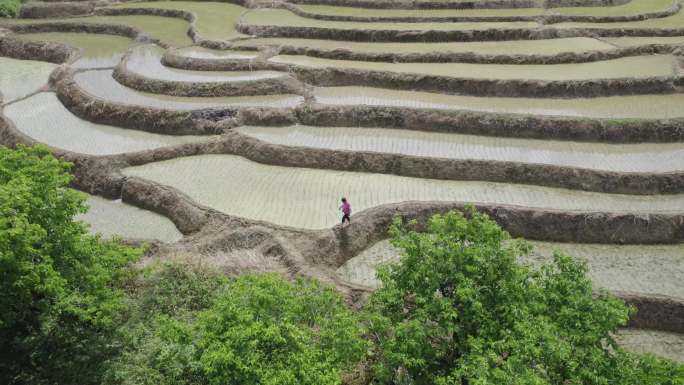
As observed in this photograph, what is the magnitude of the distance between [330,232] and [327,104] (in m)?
9.06

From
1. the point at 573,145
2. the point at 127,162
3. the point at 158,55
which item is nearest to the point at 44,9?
the point at 158,55

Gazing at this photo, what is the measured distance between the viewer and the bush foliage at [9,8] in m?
42.0

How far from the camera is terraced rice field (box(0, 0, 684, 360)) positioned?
17562 mm

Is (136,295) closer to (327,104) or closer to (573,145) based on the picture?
(327,104)

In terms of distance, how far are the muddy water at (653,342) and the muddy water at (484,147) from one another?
663 centimetres

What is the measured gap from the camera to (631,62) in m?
28.1

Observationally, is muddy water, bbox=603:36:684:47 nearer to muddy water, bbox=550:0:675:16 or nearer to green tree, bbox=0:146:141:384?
muddy water, bbox=550:0:675:16

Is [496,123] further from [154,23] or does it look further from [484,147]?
[154,23]

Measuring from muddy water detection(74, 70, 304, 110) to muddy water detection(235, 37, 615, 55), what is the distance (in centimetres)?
673

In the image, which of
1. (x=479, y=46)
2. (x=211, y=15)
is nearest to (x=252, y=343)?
(x=479, y=46)

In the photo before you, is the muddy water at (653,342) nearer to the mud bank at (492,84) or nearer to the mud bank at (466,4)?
the mud bank at (492,84)

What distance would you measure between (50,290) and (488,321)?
9199 millimetres

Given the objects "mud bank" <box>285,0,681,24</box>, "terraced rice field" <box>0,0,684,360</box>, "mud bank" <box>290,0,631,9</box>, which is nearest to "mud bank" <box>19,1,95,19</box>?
"terraced rice field" <box>0,0,684,360</box>

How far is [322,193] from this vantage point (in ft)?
64.3
